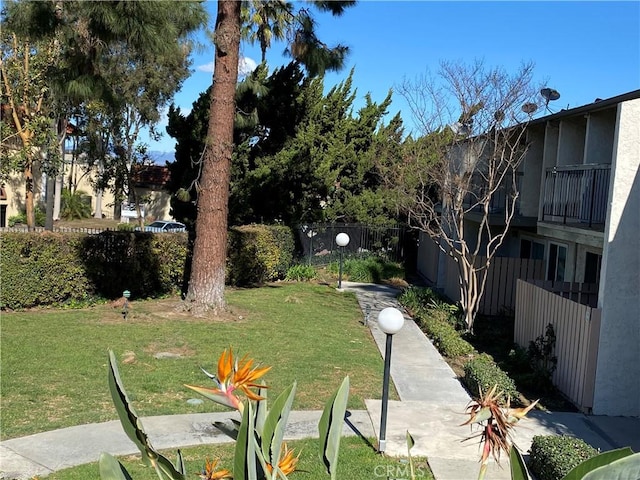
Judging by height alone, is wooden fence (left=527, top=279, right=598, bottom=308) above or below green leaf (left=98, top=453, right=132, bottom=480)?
below

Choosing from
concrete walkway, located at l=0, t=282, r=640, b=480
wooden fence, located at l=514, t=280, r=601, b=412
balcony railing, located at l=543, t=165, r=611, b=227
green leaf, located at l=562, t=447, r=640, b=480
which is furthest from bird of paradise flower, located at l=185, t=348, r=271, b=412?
balcony railing, located at l=543, t=165, r=611, b=227

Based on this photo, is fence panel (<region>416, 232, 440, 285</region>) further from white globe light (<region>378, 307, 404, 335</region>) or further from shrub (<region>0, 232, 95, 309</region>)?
white globe light (<region>378, 307, 404, 335</region>)

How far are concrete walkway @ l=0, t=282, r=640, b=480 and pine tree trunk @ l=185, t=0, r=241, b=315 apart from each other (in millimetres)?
5424

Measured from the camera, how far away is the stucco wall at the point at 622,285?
861 cm

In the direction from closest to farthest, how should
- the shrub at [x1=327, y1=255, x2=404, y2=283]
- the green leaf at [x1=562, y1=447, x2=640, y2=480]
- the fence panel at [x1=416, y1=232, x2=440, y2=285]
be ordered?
1. the green leaf at [x1=562, y1=447, x2=640, y2=480]
2. the fence panel at [x1=416, y1=232, x2=440, y2=285]
3. the shrub at [x1=327, y1=255, x2=404, y2=283]

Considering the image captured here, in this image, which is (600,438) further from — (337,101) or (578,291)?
(337,101)

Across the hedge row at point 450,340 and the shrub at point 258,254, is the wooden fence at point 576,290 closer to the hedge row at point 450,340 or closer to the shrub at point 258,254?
the hedge row at point 450,340

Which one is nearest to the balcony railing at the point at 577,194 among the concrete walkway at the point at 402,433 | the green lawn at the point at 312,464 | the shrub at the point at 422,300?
the shrub at the point at 422,300

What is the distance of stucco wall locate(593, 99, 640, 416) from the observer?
8.61m

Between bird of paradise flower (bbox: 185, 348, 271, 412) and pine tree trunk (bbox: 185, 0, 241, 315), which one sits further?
pine tree trunk (bbox: 185, 0, 241, 315)

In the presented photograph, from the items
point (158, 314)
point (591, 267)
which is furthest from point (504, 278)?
point (158, 314)

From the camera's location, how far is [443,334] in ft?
41.9

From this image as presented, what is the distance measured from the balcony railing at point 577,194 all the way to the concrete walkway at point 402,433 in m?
3.84

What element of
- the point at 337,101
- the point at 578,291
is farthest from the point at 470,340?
the point at 337,101
